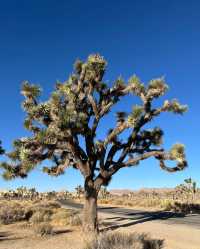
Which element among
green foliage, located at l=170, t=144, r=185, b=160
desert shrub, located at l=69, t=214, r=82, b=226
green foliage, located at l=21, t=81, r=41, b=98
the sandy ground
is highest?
green foliage, located at l=21, t=81, r=41, b=98

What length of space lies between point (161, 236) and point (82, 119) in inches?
206

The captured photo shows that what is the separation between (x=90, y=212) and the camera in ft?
53.5

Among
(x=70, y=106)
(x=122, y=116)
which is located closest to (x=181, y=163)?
(x=122, y=116)

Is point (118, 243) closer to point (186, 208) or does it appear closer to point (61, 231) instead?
point (61, 231)

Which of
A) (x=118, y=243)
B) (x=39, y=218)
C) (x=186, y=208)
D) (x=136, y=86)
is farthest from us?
(x=186, y=208)

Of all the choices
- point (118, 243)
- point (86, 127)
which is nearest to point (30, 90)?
point (86, 127)

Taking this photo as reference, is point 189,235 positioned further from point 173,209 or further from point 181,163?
point 173,209

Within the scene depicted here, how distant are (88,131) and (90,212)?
10.4 ft

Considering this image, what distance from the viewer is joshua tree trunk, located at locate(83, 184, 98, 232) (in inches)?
630

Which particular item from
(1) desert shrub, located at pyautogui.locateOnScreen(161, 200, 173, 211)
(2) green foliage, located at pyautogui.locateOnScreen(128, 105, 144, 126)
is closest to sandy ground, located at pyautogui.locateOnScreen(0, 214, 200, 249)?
(2) green foliage, located at pyautogui.locateOnScreen(128, 105, 144, 126)

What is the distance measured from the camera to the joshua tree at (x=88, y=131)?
16141 mm

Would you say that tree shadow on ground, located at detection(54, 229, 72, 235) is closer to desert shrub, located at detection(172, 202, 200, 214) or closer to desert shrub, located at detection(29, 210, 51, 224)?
desert shrub, located at detection(29, 210, 51, 224)

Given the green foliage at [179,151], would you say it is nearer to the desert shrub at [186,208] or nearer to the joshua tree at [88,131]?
the joshua tree at [88,131]

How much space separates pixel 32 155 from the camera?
54.5 feet
